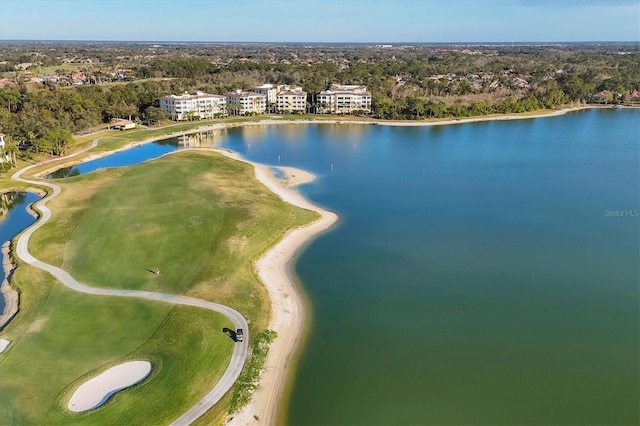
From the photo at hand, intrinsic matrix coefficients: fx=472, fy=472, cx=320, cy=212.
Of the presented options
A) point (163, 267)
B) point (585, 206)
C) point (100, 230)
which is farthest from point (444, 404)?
point (585, 206)

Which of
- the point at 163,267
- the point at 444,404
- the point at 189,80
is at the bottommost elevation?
the point at 444,404

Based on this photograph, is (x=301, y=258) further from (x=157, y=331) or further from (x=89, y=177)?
(x=89, y=177)

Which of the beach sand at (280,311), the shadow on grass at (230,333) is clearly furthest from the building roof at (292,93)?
the shadow on grass at (230,333)

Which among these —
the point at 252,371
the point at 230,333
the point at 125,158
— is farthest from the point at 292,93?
the point at 252,371

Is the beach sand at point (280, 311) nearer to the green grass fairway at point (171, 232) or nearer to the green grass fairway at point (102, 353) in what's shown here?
the green grass fairway at point (171, 232)

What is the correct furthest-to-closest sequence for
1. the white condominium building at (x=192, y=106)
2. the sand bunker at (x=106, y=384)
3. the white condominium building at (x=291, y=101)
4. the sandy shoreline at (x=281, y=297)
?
the white condominium building at (x=291, y=101), the white condominium building at (x=192, y=106), the sandy shoreline at (x=281, y=297), the sand bunker at (x=106, y=384)

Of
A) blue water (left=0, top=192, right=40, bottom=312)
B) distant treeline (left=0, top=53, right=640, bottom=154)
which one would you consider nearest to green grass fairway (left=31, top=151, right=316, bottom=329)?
blue water (left=0, top=192, right=40, bottom=312)

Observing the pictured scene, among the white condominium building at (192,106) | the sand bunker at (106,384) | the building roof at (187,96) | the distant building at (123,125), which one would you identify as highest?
the building roof at (187,96)
